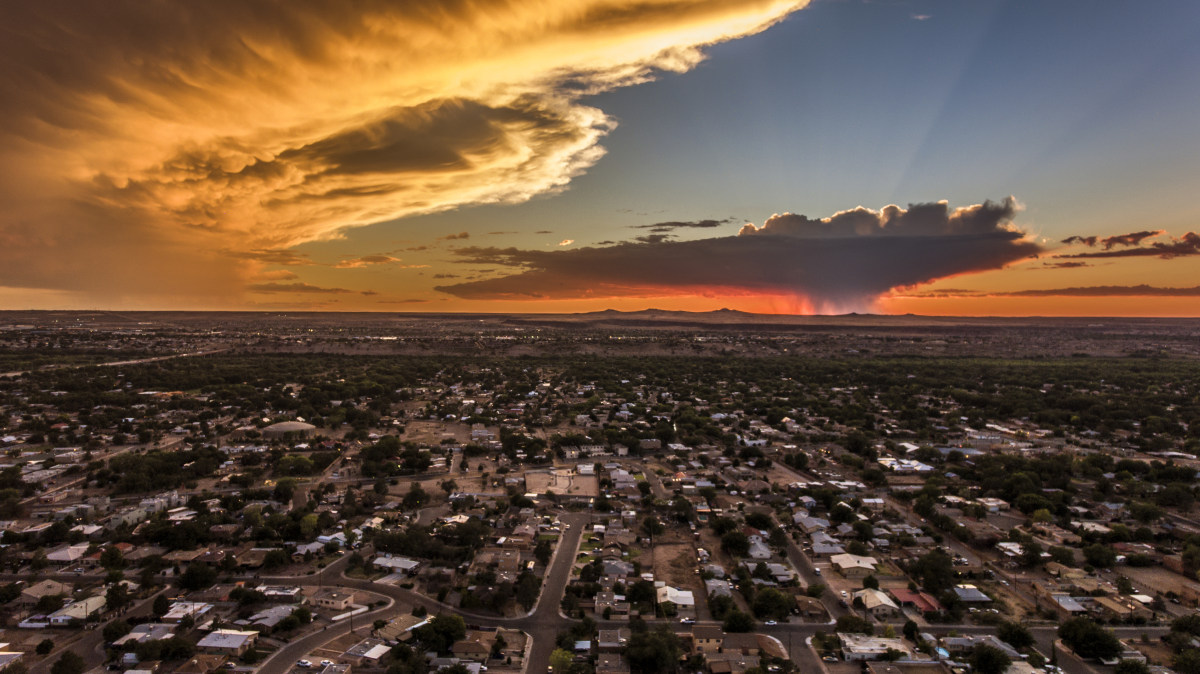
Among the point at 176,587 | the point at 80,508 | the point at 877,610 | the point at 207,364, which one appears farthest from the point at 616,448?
the point at 207,364

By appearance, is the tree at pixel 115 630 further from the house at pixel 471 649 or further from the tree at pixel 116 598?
the house at pixel 471 649

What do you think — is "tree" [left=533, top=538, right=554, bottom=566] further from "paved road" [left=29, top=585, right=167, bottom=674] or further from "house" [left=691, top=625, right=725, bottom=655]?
"paved road" [left=29, top=585, right=167, bottom=674]

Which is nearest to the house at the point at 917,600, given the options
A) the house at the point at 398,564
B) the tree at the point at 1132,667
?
the tree at the point at 1132,667

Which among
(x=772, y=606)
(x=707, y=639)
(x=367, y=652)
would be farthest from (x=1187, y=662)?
(x=367, y=652)

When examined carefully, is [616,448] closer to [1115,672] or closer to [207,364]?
[1115,672]

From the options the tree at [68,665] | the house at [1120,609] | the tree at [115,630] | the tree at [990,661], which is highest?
the tree at [68,665]
